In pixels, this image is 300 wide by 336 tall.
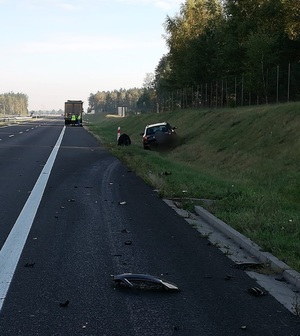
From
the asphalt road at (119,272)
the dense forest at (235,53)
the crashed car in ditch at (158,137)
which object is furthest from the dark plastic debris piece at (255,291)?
the dense forest at (235,53)

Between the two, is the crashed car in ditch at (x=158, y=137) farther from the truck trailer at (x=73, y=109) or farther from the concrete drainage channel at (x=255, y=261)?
the truck trailer at (x=73, y=109)

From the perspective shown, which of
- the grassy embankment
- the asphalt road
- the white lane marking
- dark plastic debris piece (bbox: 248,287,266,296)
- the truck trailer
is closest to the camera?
the asphalt road

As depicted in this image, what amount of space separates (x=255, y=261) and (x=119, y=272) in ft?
6.15

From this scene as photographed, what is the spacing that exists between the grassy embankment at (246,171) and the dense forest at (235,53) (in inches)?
200

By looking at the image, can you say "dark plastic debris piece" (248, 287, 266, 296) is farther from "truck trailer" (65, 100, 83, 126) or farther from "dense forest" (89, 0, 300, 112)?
"truck trailer" (65, 100, 83, 126)

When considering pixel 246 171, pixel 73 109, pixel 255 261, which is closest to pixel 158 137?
pixel 246 171

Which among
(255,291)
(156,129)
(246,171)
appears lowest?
(246,171)

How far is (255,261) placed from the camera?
20.8 ft

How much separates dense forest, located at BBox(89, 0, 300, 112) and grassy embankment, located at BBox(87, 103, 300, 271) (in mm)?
5078

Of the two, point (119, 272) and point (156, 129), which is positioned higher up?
point (156, 129)

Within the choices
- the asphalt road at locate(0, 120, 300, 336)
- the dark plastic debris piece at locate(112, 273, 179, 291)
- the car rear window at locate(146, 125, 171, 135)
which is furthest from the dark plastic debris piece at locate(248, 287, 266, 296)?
the car rear window at locate(146, 125, 171, 135)

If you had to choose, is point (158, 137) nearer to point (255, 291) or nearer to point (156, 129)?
point (156, 129)

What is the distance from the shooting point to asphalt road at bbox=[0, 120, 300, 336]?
4.17 m

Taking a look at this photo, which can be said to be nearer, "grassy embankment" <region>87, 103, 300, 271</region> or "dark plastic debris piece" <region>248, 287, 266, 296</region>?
"dark plastic debris piece" <region>248, 287, 266, 296</region>
